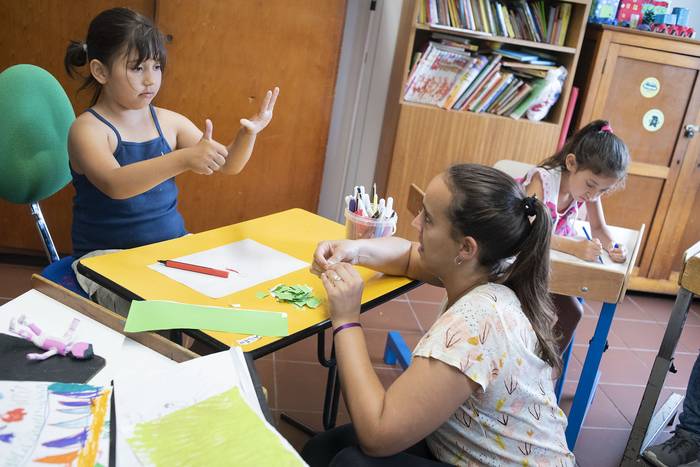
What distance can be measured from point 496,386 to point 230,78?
2.17m

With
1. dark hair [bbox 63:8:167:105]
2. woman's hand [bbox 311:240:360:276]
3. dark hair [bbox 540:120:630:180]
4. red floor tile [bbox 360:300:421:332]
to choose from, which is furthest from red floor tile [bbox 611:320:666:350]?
dark hair [bbox 63:8:167:105]

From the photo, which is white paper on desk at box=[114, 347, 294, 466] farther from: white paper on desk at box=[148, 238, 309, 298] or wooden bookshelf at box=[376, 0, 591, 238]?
wooden bookshelf at box=[376, 0, 591, 238]

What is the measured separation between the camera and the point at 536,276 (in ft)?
3.92

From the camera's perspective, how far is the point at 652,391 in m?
1.86

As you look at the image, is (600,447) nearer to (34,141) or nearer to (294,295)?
(294,295)

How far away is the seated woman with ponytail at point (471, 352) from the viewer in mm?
1033

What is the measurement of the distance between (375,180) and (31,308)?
2.62m

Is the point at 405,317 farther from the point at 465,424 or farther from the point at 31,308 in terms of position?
the point at 31,308

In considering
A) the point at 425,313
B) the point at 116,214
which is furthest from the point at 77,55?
the point at 425,313

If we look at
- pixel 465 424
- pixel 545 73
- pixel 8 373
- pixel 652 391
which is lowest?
pixel 652 391

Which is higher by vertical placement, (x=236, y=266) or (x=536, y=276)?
(x=536, y=276)

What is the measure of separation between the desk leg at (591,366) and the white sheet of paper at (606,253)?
13 centimetres

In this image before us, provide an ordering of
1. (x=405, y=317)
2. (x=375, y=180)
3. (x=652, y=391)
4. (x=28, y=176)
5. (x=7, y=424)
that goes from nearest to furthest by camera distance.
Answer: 1. (x=7, y=424)
2. (x=28, y=176)
3. (x=652, y=391)
4. (x=405, y=317)
5. (x=375, y=180)

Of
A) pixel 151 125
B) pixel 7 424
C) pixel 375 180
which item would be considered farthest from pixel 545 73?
pixel 7 424
